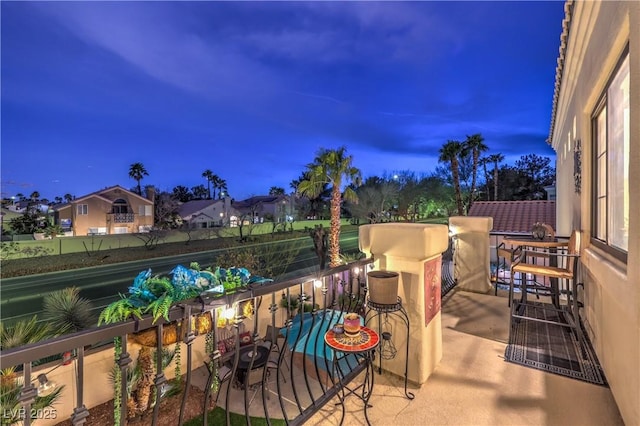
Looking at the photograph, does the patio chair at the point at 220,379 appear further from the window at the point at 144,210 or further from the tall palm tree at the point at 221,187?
the tall palm tree at the point at 221,187

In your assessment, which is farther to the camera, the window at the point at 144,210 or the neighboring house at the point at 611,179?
the window at the point at 144,210

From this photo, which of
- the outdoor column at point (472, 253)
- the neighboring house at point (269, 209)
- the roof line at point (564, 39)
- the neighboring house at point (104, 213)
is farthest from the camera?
the neighboring house at point (269, 209)

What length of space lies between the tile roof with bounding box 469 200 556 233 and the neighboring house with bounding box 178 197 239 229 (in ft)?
115

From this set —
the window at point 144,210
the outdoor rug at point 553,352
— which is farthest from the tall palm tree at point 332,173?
the window at point 144,210

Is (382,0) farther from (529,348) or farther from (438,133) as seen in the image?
(438,133)

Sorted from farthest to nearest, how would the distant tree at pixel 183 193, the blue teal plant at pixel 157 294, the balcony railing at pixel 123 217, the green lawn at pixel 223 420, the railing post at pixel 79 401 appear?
the distant tree at pixel 183 193 → the balcony railing at pixel 123 217 → the green lawn at pixel 223 420 → the blue teal plant at pixel 157 294 → the railing post at pixel 79 401

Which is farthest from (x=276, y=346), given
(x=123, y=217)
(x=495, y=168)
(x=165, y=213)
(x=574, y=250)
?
(x=495, y=168)

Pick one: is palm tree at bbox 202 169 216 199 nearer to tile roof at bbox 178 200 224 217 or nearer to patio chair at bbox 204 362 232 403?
tile roof at bbox 178 200 224 217

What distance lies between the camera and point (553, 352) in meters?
2.85

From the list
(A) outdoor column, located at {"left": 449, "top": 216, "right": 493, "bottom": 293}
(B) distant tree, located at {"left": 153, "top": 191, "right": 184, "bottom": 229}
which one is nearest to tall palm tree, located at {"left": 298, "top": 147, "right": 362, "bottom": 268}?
(A) outdoor column, located at {"left": 449, "top": 216, "right": 493, "bottom": 293}

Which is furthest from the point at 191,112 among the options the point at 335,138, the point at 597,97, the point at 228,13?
the point at 597,97

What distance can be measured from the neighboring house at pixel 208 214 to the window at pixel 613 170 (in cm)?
4140

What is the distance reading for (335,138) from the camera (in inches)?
2277

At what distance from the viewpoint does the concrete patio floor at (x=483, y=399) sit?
A: 6.45ft
